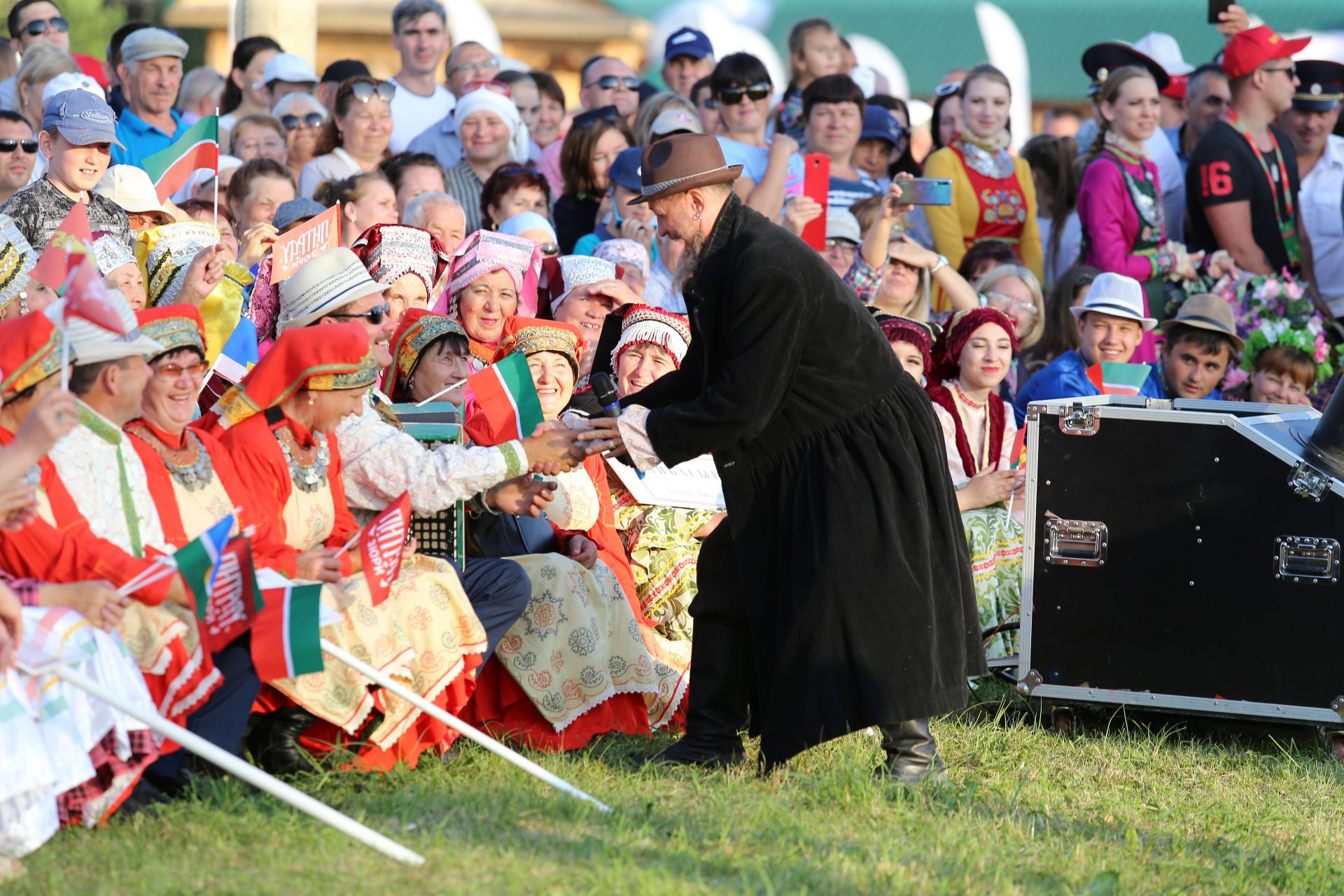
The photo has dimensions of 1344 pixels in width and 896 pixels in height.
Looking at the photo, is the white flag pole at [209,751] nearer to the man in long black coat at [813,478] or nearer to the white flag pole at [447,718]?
the white flag pole at [447,718]

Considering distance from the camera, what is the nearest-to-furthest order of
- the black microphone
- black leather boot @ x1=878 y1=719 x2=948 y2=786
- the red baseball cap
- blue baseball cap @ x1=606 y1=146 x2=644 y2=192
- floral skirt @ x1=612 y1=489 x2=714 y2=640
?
1. black leather boot @ x1=878 y1=719 x2=948 y2=786
2. the black microphone
3. floral skirt @ x1=612 y1=489 x2=714 y2=640
4. blue baseball cap @ x1=606 y1=146 x2=644 y2=192
5. the red baseball cap

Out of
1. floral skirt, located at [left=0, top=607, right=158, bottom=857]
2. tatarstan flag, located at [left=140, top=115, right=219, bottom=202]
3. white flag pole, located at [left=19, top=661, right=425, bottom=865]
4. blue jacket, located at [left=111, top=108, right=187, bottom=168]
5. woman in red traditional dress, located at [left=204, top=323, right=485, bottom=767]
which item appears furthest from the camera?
blue jacket, located at [left=111, top=108, right=187, bottom=168]

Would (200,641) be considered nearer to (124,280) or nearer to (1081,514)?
(124,280)

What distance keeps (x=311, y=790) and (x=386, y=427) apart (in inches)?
48.9

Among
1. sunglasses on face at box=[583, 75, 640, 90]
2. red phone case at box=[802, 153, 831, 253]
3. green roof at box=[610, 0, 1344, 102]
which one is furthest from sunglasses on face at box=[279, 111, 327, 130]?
green roof at box=[610, 0, 1344, 102]

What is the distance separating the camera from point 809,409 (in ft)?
17.5

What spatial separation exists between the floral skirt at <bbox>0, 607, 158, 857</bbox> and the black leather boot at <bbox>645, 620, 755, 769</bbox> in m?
1.79

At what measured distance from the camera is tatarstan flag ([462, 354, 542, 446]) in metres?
5.76

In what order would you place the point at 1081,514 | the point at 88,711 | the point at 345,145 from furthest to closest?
1. the point at 345,145
2. the point at 1081,514
3. the point at 88,711

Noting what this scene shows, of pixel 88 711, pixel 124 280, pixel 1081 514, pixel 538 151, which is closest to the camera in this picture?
pixel 88 711

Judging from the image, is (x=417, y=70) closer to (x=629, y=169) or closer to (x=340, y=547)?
(x=629, y=169)

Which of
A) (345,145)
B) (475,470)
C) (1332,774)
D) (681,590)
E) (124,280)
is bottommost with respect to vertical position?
(1332,774)

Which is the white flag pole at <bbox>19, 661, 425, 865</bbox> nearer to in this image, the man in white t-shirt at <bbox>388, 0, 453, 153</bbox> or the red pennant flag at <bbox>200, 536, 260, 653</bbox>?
the red pennant flag at <bbox>200, 536, 260, 653</bbox>

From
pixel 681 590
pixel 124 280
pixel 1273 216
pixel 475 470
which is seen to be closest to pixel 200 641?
pixel 475 470
